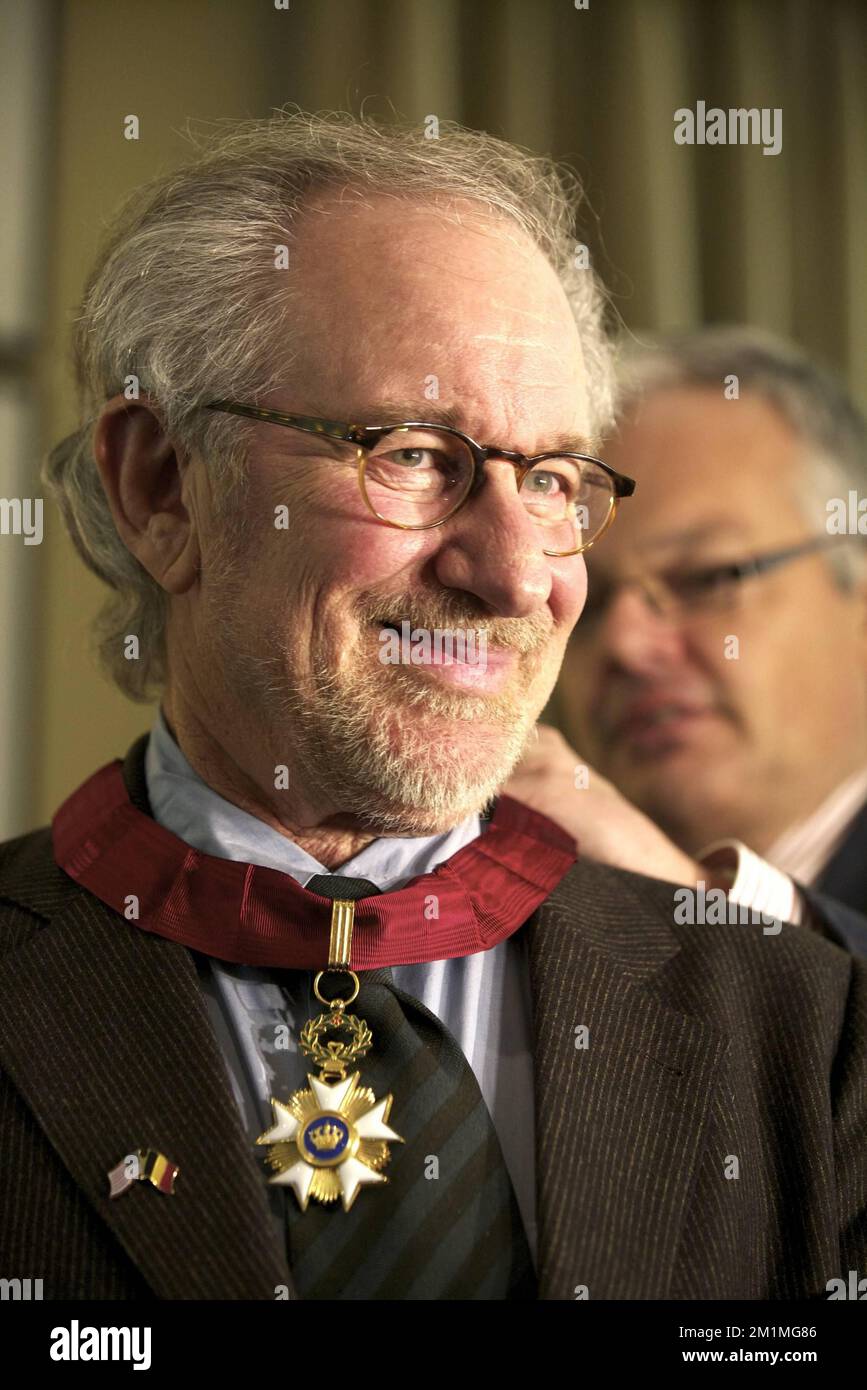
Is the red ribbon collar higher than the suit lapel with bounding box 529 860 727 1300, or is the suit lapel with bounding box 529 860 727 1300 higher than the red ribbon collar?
the red ribbon collar

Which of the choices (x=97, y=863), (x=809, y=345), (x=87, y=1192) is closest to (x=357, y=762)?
(x=97, y=863)

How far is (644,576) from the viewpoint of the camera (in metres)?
2.11

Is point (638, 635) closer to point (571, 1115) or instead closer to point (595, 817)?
point (595, 817)

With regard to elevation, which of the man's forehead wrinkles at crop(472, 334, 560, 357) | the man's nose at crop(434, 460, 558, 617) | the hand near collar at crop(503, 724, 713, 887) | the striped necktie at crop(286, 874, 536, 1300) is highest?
the man's forehead wrinkles at crop(472, 334, 560, 357)

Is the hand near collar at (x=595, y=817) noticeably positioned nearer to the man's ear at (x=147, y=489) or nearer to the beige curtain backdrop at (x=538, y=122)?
the man's ear at (x=147, y=489)

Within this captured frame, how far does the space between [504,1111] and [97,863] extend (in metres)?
0.49

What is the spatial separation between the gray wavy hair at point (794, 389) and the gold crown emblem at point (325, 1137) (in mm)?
1357

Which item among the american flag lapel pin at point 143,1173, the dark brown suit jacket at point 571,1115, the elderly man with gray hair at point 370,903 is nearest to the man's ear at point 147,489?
the elderly man with gray hair at point 370,903

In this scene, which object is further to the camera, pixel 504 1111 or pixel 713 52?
pixel 713 52

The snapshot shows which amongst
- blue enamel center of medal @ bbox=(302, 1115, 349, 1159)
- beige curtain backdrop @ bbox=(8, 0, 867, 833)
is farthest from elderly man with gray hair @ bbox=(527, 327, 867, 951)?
blue enamel center of medal @ bbox=(302, 1115, 349, 1159)

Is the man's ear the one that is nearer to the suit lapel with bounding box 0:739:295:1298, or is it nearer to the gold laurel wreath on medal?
the suit lapel with bounding box 0:739:295:1298

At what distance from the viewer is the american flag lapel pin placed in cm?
113
